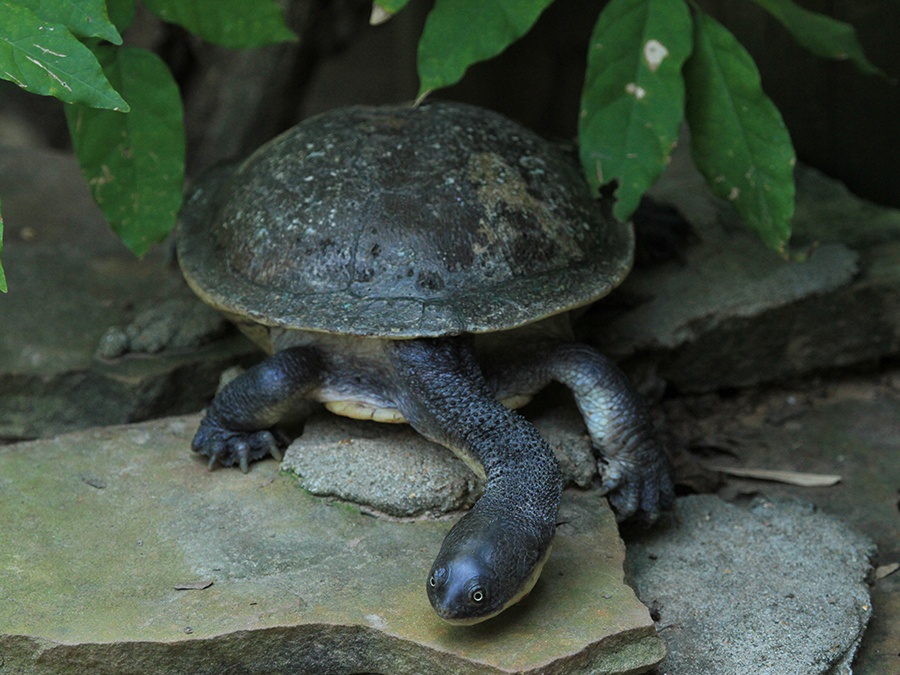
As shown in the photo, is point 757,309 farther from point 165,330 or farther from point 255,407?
point 165,330

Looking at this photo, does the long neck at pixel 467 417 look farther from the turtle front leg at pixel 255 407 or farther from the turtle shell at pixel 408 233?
the turtle front leg at pixel 255 407

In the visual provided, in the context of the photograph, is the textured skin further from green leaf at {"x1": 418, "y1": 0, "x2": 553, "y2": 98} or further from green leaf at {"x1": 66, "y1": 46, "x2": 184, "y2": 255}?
green leaf at {"x1": 418, "y1": 0, "x2": 553, "y2": 98}

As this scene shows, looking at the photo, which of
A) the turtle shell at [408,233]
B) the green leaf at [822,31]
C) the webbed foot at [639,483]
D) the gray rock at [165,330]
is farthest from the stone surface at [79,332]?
the green leaf at [822,31]

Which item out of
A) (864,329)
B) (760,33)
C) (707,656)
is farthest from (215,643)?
(760,33)

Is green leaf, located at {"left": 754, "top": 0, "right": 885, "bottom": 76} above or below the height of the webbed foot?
above

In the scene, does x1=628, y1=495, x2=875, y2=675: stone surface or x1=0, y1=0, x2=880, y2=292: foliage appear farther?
x1=0, y1=0, x2=880, y2=292: foliage

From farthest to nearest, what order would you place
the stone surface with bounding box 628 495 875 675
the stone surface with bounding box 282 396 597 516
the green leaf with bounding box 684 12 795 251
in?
1. the green leaf with bounding box 684 12 795 251
2. the stone surface with bounding box 282 396 597 516
3. the stone surface with bounding box 628 495 875 675

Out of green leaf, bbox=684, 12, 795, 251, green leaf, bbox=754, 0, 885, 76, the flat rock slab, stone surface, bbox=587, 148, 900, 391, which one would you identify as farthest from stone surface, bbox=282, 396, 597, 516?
green leaf, bbox=754, 0, 885, 76
